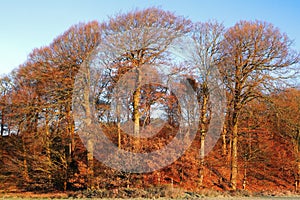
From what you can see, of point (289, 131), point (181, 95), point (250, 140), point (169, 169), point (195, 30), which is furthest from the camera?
point (289, 131)

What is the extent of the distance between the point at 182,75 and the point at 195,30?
3279 millimetres

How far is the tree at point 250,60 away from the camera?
16.4 meters

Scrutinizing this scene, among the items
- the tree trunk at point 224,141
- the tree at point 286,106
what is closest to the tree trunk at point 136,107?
the tree trunk at point 224,141

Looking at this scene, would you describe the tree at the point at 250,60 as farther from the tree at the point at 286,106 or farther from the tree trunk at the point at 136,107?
the tree trunk at the point at 136,107

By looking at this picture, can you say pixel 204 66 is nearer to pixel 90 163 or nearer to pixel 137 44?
pixel 137 44

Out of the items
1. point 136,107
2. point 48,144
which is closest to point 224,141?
point 136,107

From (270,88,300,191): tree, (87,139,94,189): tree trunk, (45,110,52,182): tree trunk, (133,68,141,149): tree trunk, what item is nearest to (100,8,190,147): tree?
(133,68,141,149): tree trunk

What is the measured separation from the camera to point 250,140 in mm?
20859

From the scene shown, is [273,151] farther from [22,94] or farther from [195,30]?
[22,94]

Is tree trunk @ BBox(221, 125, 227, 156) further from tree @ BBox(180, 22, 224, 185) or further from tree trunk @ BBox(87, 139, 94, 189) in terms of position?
tree trunk @ BBox(87, 139, 94, 189)

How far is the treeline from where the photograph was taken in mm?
15383

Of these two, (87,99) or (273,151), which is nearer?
(87,99)

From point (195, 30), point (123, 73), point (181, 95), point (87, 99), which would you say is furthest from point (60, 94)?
point (195, 30)

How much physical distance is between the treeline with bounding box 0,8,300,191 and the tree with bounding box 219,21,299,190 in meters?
0.05
